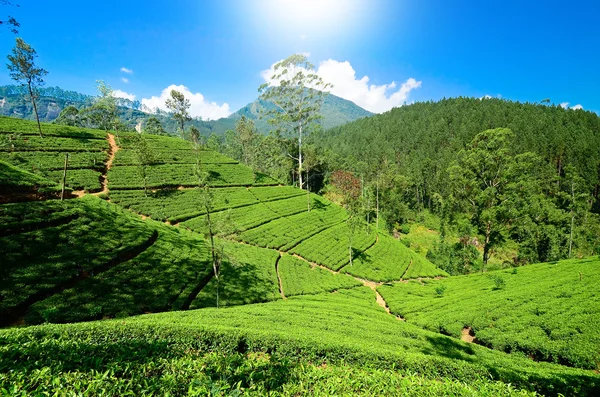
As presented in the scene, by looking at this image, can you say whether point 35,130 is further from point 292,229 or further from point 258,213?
point 292,229

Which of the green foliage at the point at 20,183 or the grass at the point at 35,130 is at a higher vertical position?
the grass at the point at 35,130

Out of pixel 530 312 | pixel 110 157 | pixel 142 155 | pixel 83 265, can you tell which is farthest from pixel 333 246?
pixel 110 157

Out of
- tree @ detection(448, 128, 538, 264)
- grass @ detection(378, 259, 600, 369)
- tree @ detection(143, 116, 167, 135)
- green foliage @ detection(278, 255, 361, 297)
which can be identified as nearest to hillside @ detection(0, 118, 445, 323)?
green foliage @ detection(278, 255, 361, 297)

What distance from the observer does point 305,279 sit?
29594 millimetres

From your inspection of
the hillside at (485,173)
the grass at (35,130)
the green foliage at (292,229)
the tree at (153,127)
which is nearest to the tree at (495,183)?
the hillside at (485,173)

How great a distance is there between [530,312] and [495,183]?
3007 centimetres

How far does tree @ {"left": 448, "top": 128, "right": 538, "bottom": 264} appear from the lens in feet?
126

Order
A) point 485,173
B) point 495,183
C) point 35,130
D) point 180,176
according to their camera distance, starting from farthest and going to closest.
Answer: point 180,176
point 35,130
point 485,173
point 495,183

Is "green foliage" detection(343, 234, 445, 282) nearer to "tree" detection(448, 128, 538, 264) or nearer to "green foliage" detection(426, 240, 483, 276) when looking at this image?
"green foliage" detection(426, 240, 483, 276)

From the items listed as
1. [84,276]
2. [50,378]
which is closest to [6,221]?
[84,276]

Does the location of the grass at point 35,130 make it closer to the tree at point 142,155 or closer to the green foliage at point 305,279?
the tree at point 142,155

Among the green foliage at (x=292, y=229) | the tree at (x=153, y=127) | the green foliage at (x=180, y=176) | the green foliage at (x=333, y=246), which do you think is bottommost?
the green foliage at (x=333, y=246)

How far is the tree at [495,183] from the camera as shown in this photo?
38.5 metres

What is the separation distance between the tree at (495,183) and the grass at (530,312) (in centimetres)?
1480
